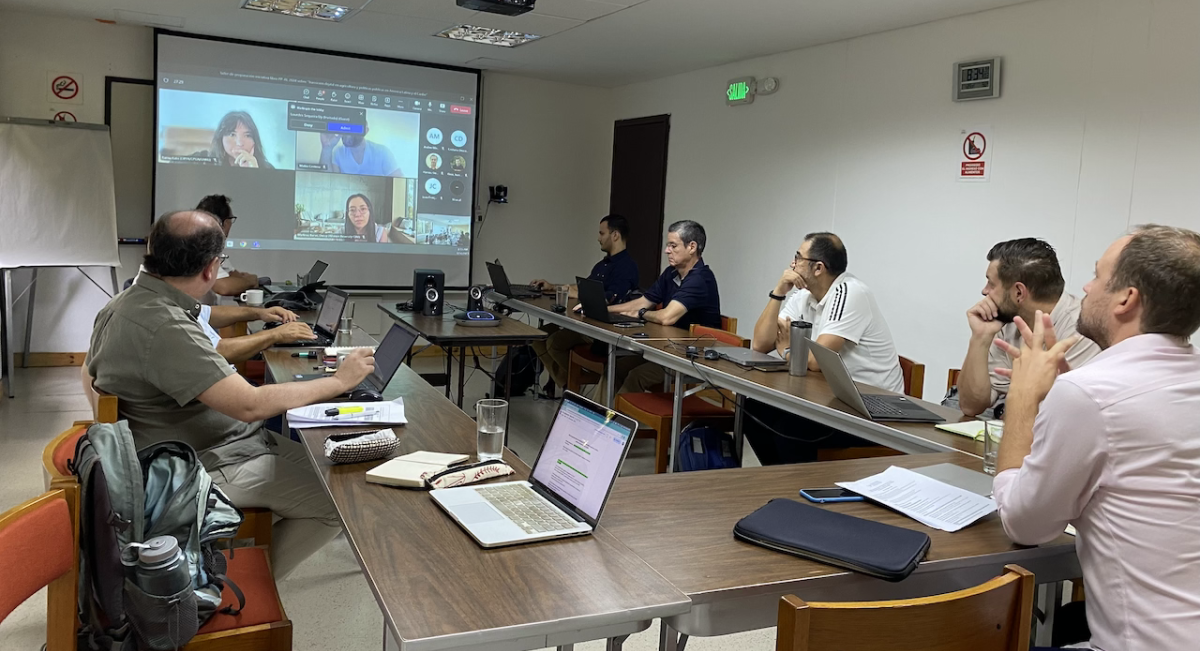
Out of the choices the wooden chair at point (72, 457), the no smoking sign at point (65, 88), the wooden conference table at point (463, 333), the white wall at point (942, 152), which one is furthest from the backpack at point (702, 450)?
the no smoking sign at point (65, 88)

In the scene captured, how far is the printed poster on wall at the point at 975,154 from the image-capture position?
14.8 feet

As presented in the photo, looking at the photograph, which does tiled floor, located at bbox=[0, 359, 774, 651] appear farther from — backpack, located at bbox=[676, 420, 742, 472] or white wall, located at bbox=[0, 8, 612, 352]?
white wall, located at bbox=[0, 8, 612, 352]

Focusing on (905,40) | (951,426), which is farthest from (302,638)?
(905,40)

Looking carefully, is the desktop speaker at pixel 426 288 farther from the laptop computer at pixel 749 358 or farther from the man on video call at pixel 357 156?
the man on video call at pixel 357 156

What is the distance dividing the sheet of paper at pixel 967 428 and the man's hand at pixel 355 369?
1665 millimetres

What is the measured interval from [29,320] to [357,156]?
264 centimetres

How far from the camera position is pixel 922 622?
1149 millimetres

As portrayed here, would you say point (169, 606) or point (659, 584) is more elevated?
point (659, 584)

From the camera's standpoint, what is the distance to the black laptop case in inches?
56.5

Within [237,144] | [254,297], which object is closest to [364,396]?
[254,297]

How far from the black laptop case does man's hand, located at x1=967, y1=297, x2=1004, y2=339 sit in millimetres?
1366

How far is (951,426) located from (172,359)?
2.16m

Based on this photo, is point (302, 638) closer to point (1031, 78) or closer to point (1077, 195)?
point (1077, 195)

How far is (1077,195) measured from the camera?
4.11m
